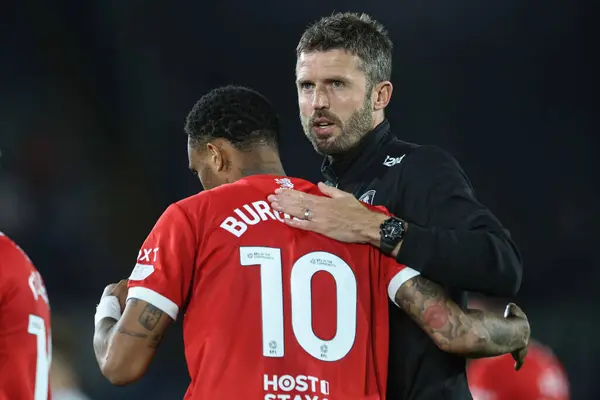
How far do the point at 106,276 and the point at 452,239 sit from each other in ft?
19.2

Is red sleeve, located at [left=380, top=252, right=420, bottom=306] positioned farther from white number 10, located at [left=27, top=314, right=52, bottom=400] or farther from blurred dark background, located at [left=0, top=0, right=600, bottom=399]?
blurred dark background, located at [left=0, top=0, right=600, bottom=399]

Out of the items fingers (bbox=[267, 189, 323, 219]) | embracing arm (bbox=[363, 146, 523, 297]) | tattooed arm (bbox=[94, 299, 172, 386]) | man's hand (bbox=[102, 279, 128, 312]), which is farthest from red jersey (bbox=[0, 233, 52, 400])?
embracing arm (bbox=[363, 146, 523, 297])

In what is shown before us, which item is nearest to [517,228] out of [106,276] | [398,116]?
[398,116]

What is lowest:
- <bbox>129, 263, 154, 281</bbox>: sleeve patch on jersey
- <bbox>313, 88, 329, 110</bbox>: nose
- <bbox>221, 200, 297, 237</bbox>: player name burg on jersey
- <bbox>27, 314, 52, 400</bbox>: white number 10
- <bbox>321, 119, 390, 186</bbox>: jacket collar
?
<bbox>27, 314, 52, 400</bbox>: white number 10

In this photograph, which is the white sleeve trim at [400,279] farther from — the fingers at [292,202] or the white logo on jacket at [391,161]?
the white logo on jacket at [391,161]

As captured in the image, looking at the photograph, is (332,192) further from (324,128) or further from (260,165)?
(324,128)

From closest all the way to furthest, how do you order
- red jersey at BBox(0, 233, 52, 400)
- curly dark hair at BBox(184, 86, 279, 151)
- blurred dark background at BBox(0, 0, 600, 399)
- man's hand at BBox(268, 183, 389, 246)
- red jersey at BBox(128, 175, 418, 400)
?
red jersey at BBox(128, 175, 418, 400) → man's hand at BBox(268, 183, 389, 246) → red jersey at BBox(0, 233, 52, 400) → curly dark hair at BBox(184, 86, 279, 151) → blurred dark background at BBox(0, 0, 600, 399)

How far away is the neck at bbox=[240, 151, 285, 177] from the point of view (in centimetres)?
261

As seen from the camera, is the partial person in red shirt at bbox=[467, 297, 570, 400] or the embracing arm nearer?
the embracing arm

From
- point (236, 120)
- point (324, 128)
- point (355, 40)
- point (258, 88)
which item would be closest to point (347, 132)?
point (324, 128)

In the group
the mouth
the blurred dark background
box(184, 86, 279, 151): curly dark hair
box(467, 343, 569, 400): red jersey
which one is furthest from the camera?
the blurred dark background

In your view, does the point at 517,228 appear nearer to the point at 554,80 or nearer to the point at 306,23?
the point at 554,80

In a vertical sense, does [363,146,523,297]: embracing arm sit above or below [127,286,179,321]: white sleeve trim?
above

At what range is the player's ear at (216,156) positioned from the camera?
2.65 m
